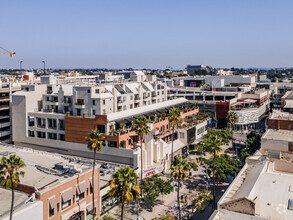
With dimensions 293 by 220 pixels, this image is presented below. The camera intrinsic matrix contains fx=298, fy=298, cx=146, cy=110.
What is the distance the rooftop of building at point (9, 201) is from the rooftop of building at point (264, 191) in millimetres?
24954

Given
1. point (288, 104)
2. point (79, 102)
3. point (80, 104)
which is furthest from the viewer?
point (288, 104)

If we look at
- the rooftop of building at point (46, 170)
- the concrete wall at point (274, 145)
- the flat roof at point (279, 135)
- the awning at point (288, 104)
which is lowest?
the rooftop of building at point (46, 170)

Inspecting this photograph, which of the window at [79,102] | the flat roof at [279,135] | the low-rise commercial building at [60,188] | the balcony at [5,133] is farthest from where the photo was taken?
the balcony at [5,133]

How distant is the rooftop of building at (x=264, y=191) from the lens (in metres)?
37.6

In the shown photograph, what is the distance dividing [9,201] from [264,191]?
115 feet

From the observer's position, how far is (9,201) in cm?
4006

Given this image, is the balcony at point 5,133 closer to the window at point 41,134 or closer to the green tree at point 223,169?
the window at point 41,134

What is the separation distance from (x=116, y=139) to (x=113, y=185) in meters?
37.2

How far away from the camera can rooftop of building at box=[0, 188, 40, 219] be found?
122ft

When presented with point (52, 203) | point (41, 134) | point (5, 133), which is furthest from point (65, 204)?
point (5, 133)

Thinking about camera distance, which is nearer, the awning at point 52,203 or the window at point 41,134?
the awning at point 52,203

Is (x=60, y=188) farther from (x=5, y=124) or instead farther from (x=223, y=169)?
(x=5, y=124)

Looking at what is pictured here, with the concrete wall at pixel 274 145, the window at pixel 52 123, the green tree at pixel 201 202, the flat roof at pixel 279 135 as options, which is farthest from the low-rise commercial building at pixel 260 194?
the window at pixel 52 123

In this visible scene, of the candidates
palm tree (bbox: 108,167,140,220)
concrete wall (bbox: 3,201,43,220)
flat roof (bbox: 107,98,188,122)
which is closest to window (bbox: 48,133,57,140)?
flat roof (bbox: 107,98,188,122)
